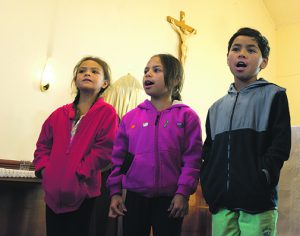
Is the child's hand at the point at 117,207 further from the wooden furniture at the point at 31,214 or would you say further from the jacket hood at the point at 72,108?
the wooden furniture at the point at 31,214

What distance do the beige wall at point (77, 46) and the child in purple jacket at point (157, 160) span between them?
1427 millimetres

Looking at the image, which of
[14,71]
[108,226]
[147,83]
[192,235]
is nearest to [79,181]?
[147,83]

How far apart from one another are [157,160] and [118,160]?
22 centimetres

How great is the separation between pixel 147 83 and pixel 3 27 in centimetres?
159

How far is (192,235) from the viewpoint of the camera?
2.61 m

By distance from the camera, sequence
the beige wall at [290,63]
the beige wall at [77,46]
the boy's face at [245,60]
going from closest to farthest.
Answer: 1. the boy's face at [245,60]
2. the beige wall at [77,46]
3. the beige wall at [290,63]

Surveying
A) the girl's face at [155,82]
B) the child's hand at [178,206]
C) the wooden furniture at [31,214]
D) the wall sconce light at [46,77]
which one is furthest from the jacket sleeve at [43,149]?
the wall sconce light at [46,77]

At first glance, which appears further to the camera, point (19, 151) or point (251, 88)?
point (19, 151)

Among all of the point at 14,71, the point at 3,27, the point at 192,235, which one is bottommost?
the point at 192,235

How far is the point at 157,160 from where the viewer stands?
5.19 ft

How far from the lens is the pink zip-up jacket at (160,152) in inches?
60.9

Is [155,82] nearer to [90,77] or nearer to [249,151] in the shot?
[90,77]

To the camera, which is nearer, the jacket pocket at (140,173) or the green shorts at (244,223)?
the green shorts at (244,223)

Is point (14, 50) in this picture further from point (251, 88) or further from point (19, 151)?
point (251, 88)
